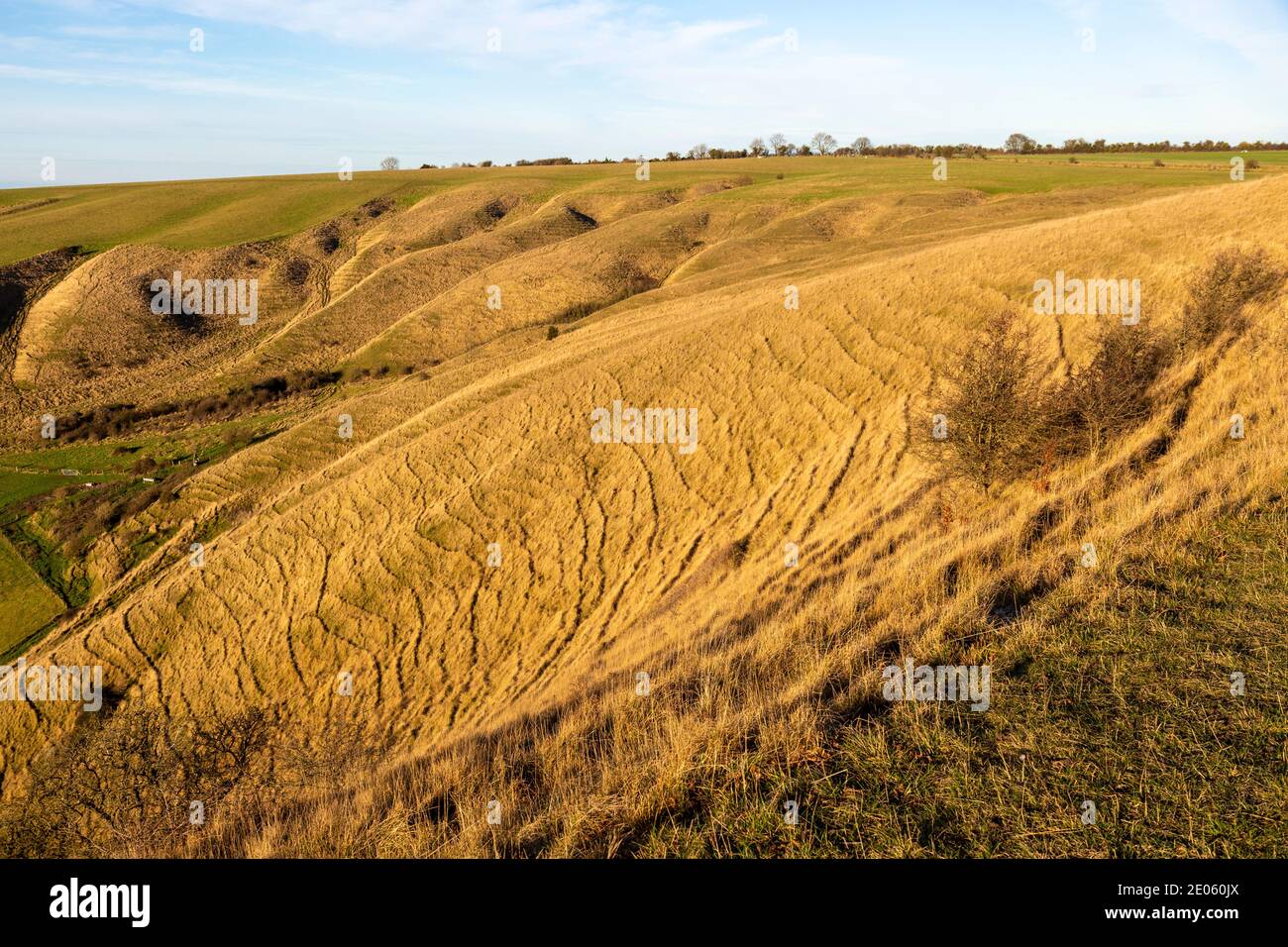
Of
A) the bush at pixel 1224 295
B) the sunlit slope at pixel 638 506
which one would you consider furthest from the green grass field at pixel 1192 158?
the bush at pixel 1224 295

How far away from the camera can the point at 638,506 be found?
67.5 ft

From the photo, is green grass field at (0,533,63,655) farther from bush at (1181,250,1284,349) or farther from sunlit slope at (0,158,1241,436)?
bush at (1181,250,1284,349)

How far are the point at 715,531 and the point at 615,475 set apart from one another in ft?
14.6

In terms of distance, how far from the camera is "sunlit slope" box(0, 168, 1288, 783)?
12.1m

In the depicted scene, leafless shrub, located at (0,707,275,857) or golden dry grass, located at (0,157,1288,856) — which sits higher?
golden dry grass, located at (0,157,1288,856)

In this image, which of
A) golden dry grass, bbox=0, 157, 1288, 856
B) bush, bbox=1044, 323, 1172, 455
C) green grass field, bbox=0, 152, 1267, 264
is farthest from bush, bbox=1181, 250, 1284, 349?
green grass field, bbox=0, 152, 1267, 264

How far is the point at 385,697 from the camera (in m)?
17.0

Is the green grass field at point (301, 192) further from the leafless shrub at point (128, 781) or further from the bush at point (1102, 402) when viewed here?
the leafless shrub at point (128, 781)

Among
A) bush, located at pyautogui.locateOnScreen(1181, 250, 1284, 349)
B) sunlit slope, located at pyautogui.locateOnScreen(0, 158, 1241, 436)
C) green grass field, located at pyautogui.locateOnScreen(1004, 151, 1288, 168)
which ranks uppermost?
green grass field, located at pyautogui.locateOnScreen(1004, 151, 1288, 168)

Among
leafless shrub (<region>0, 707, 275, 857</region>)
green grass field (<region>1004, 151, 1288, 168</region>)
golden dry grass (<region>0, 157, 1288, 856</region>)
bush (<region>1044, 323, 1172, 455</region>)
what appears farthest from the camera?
green grass field (<region>1004, 151, 1288, 168</region>)

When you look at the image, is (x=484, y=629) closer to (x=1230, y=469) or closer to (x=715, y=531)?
(x=715, y=531)

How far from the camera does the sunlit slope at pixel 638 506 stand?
12133 millimetres

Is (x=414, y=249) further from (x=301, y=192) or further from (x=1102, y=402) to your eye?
(x=1102, y=402)

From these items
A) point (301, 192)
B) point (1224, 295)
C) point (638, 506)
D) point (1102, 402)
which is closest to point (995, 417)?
point (1102, 402)
